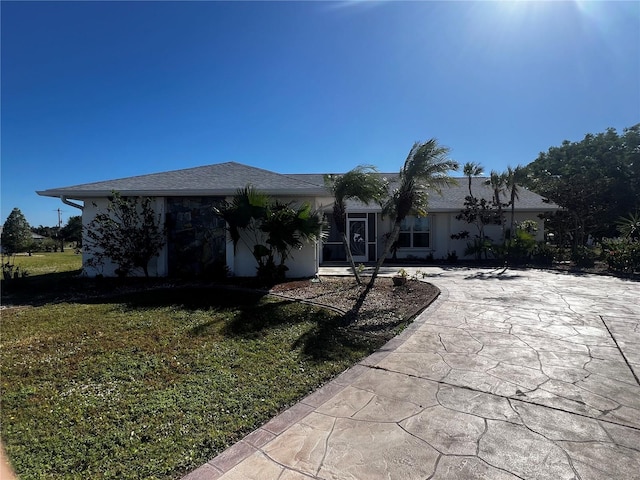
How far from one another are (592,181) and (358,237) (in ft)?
46.7

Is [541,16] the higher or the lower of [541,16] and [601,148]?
the lower

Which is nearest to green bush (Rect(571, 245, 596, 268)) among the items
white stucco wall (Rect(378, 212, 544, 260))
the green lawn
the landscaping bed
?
white stucco wall (Rect(378, 212, 544, 260))

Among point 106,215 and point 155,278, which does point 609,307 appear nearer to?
point 155,278

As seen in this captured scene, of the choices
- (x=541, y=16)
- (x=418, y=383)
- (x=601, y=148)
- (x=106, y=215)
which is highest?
(x=601, y=148)

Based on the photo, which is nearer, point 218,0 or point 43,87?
point 218,0

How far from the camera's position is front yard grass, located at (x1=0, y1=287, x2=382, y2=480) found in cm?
270

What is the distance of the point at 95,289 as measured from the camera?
31.3 feet

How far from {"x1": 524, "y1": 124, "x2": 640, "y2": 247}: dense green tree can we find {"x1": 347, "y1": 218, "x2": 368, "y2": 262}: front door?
835 cm

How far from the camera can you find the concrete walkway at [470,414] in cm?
251

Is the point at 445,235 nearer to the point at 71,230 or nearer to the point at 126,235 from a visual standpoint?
the point at 126,235

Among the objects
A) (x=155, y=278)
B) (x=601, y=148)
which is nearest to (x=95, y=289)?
(x=155, y=278)

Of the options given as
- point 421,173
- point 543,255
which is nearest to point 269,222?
point 421,173

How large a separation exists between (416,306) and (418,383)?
369 centimetres

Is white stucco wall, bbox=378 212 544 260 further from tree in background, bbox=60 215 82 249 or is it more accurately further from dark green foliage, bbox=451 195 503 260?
tree in background, bbox=60 215 82 249
